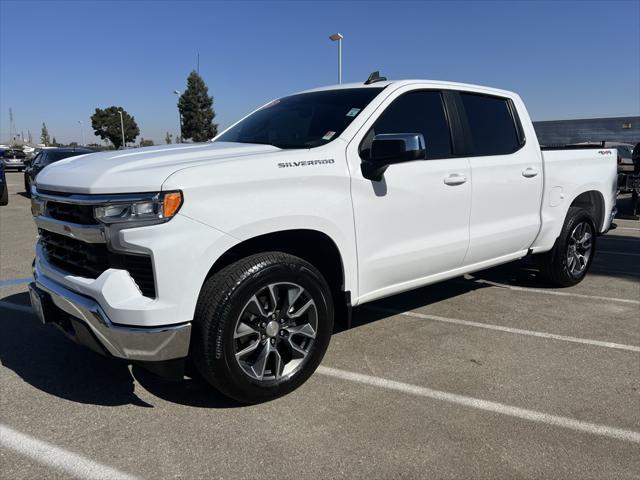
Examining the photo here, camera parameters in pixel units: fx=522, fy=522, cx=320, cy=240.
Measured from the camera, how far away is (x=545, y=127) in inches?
1409

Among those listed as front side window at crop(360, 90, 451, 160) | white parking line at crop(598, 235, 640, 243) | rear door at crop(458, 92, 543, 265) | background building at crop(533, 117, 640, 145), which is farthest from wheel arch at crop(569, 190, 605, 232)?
background building at crop(533, 117, 640, 145)

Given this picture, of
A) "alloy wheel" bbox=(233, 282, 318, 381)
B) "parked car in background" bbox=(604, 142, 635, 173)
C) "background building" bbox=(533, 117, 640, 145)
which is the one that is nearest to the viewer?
"alloy wheel" bbox=(233, 282, 318, 381)

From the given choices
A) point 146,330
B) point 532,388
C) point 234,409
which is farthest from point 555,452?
point 146,330

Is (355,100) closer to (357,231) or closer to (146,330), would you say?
(357,231)

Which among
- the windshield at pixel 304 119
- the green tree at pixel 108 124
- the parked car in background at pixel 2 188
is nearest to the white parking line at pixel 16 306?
the windshield at pixel 304 119

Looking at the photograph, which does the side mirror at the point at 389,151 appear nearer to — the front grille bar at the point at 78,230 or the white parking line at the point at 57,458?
the front grille bar at the point at 78,230

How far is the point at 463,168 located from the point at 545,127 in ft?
117

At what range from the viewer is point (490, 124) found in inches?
181

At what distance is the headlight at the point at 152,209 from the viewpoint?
2572mm

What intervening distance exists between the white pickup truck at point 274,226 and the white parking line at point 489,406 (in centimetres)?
38

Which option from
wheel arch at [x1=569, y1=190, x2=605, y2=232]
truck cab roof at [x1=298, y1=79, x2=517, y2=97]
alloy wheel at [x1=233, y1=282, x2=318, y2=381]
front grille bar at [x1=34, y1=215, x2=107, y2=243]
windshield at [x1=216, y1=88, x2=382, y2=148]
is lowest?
alloy wheel at [x1=233, y1=282, x2=318, y2=381]

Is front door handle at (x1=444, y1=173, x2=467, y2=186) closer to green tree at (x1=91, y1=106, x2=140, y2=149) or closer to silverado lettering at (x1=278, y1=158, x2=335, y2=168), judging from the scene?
silverado lettering at (x1=278, y1=158, x2=335, y2=168)

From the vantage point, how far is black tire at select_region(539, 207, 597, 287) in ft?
17.5

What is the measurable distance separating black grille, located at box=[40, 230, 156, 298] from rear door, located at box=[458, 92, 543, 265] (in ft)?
8.65
